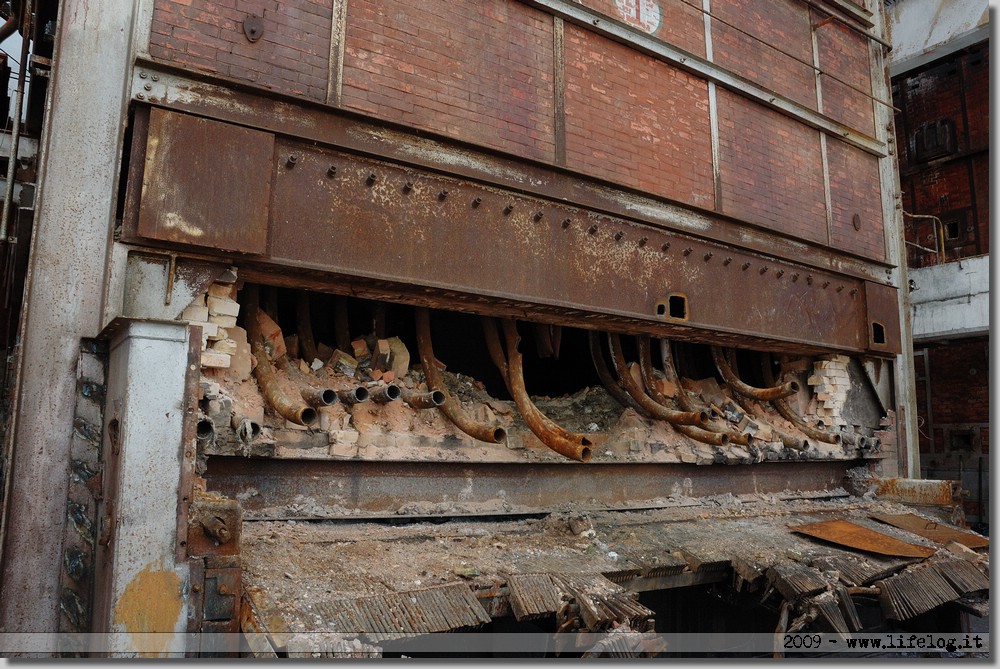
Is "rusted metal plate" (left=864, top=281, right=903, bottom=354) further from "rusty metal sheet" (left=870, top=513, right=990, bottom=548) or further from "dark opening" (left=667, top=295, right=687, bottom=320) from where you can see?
"dark opening" (left=667, top=295, right=687, bottom=320)

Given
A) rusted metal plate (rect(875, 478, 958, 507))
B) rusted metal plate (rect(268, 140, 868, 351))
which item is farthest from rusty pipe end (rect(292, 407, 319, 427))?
rusted metal plate (rect(875, 478, 958, 507))

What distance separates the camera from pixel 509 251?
529 cm

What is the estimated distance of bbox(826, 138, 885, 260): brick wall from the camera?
8.30 metres

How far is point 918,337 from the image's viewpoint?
38.0 ft

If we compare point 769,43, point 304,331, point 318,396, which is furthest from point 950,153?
point 318,396

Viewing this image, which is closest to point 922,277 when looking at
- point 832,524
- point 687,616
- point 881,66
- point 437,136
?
point 881,66

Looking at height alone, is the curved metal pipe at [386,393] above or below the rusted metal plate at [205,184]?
below

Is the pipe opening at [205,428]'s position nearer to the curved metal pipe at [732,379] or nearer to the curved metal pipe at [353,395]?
the curved metal pipe at [353,395]

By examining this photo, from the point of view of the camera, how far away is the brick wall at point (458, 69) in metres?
4.88

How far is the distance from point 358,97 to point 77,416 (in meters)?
2.61

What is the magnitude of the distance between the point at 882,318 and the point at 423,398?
626cm

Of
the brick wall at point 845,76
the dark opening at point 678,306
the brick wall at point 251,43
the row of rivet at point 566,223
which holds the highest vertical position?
the brick wall at point 845,76

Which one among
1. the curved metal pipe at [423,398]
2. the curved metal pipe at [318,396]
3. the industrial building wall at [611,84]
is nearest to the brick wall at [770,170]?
the industrial building wall at [611,84]

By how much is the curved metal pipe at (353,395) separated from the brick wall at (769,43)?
524cm
